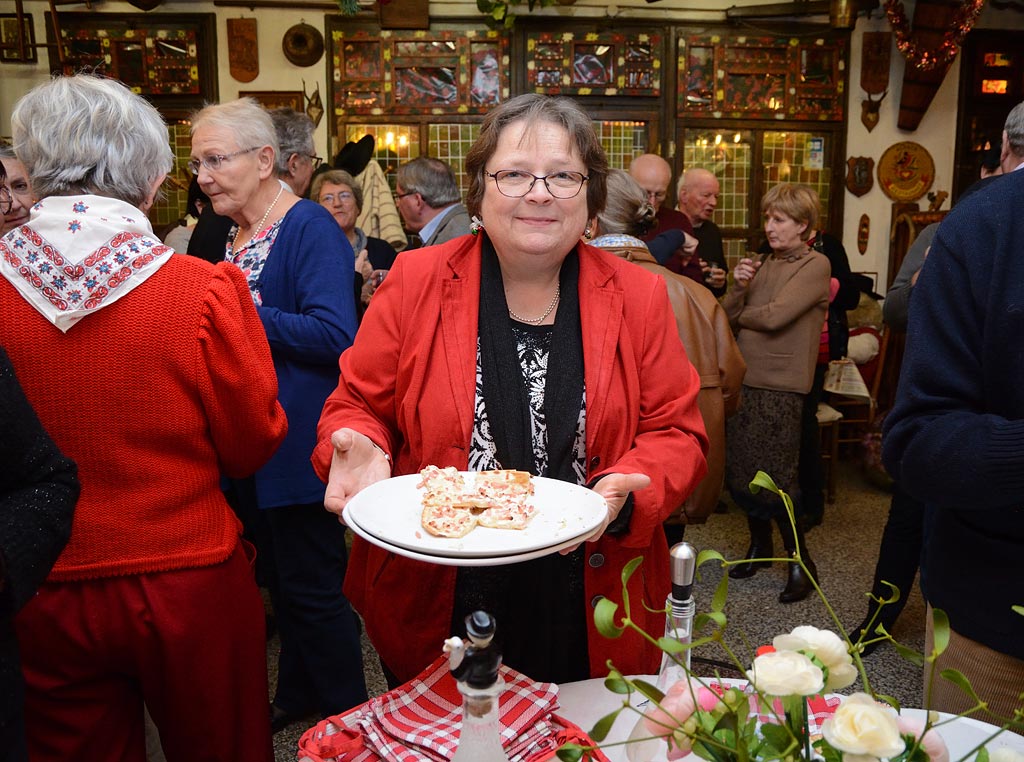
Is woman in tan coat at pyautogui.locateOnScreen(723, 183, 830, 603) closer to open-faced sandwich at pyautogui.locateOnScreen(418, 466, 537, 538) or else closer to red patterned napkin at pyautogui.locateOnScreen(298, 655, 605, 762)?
open-faced sandwich at pyautogui.locateOnScreen(418, 466, 537, 538)

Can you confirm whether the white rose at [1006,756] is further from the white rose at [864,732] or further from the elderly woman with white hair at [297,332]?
the elderly woman with white hair at [297,332]

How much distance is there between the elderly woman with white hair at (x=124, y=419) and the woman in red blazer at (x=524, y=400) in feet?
0.85

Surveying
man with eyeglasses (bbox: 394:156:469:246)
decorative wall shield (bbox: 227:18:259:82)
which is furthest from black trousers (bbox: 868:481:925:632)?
decorative wall shield (bbox: 227:18:259:82)

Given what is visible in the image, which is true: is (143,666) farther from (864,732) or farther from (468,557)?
(864,732)

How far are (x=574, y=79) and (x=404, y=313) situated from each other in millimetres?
5362

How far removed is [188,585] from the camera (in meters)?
1.56

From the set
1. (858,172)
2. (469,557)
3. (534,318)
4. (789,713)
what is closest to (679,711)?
(789,713)

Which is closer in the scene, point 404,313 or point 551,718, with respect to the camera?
point 551,718

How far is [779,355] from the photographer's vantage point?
3.92 metres

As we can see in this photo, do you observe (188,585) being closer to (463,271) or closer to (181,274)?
(181,274)

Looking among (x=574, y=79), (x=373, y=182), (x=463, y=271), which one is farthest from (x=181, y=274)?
(x=574, y=79)

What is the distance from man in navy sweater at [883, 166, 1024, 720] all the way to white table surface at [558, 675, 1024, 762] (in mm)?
169

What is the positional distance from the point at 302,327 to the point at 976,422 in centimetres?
155

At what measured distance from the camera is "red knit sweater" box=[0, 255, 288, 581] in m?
1.45
